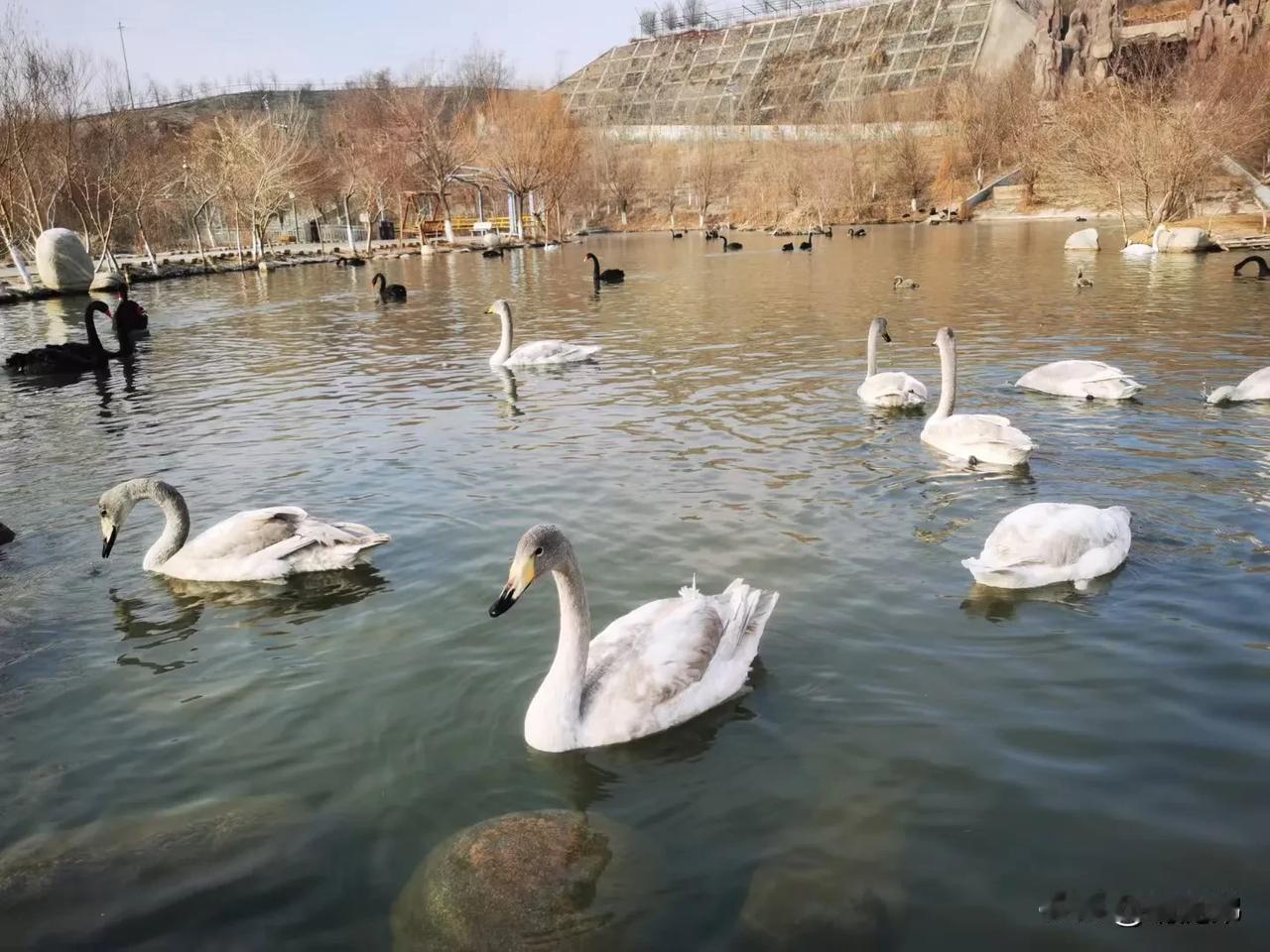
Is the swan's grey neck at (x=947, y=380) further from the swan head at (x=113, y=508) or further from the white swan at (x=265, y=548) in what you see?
the swan head at (x=113, y=508)

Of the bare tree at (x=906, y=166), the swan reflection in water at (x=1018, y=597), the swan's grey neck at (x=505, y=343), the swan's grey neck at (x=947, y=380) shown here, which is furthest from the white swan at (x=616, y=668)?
the bare tree at (x=906, y=166)

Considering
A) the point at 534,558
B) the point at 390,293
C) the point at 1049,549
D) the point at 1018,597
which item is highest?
the point at 390,293

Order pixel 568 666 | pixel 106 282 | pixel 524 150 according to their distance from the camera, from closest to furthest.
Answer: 1. pixel 568 666
2. pixel 106 282
3. pixel 524 150

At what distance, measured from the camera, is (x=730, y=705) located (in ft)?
17.5

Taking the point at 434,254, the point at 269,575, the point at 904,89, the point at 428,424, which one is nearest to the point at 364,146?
the point at 434,254

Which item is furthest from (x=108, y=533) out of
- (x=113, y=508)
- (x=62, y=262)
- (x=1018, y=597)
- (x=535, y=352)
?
(x=62, y=262)

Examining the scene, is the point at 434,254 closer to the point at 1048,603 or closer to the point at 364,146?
the point at 364,146

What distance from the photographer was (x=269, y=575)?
7.17 metres

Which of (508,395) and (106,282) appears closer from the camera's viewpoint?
(508,395)

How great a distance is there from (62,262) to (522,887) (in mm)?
42840

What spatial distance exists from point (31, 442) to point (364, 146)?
75664mm

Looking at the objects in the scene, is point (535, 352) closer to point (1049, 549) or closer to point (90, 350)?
point (90, 350)

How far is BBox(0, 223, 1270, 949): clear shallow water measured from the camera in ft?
12.9

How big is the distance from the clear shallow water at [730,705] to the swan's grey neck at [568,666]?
0.25m
